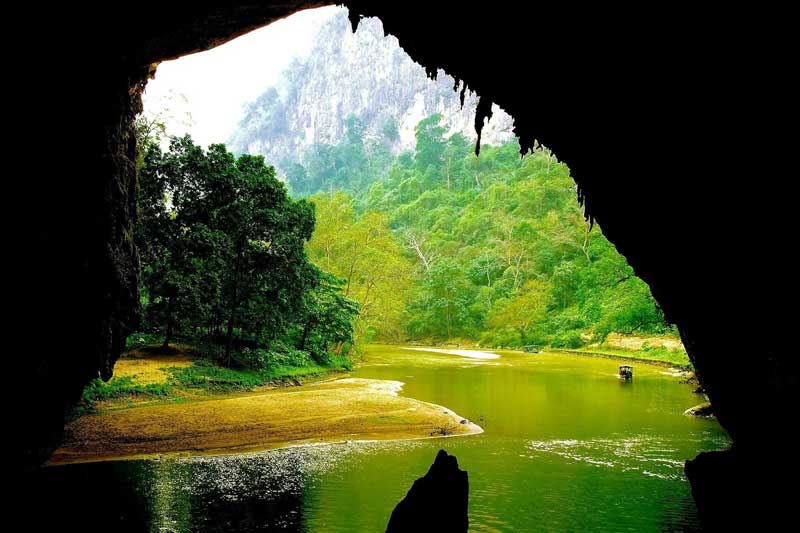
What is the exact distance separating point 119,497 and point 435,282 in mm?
52605

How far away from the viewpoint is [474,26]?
21.9 feet

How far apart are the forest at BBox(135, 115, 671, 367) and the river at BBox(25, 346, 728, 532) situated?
8.78 m

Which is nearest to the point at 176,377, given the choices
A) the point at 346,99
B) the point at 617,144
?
the point at 617,144

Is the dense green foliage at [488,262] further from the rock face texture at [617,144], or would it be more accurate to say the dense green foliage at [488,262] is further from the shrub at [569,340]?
the rock face texture at [617,144]

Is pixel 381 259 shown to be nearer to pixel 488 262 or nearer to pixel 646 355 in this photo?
pixel 646 355

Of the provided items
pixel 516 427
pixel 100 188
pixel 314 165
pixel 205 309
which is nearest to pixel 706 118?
pixel 100 188

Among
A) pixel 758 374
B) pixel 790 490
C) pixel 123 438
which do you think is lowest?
pixel 123 438

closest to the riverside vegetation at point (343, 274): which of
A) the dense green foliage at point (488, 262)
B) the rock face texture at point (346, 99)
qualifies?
the dense green foliage at point (488, 262)

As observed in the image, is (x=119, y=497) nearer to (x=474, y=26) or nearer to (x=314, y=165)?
(x=474, y=26)

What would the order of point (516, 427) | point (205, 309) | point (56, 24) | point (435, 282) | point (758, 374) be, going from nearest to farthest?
point (758, 374) → point (56, 24) → point (516, 427) → point (205, 309) → point (435, 282)

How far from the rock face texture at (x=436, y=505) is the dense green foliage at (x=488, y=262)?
24.2 meters

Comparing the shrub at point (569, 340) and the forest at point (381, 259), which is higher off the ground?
the forest at point (381, 259)

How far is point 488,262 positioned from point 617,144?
5736cm

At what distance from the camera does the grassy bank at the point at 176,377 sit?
17.7 m
